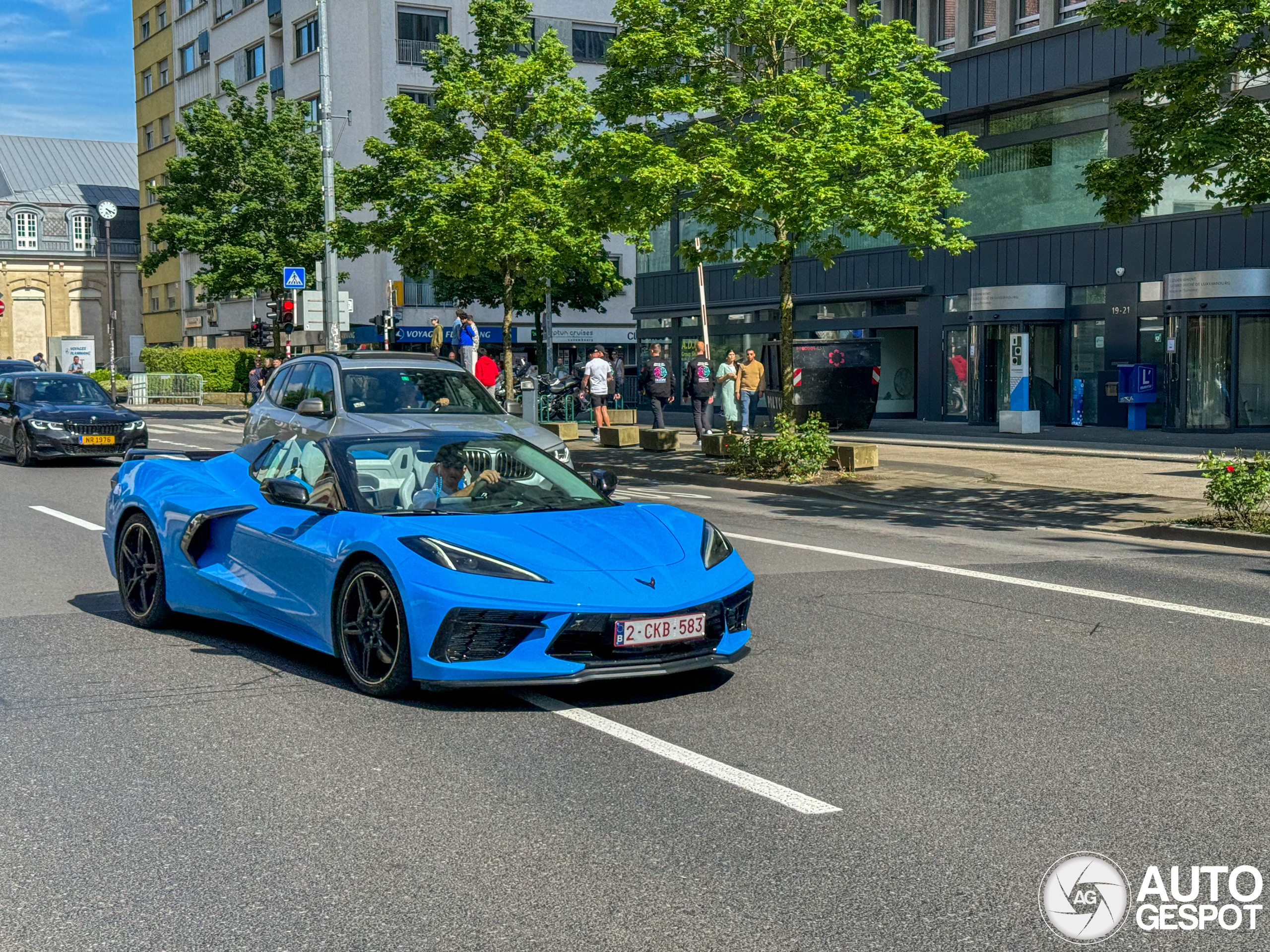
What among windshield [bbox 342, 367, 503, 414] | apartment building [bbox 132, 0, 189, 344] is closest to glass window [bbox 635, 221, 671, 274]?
windshield [bbox 342, 367, 503, 414]

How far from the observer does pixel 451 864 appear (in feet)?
14.4

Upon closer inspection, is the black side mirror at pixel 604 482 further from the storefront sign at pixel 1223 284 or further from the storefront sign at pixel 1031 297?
the storefront sign at pixel 1031 297

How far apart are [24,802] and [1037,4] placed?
30.9 metres

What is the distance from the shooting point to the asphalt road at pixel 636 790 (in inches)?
156

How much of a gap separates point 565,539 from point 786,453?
1332 cm

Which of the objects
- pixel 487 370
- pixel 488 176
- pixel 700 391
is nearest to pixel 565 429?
pixel 487 370

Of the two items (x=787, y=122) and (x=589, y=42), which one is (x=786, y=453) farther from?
(x=589, y=42)

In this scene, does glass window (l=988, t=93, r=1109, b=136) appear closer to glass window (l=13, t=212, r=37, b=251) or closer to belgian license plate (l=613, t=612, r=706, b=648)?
belgian license plate (l=613, t=612, r=706, b=648)

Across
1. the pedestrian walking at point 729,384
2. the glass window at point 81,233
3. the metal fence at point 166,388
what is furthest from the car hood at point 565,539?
the glass window at point 81,233

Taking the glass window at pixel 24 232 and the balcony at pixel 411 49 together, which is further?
the glass window at pixel 24 232

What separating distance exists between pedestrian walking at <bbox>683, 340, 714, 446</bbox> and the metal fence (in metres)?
35.6

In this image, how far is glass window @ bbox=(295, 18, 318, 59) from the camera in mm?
63656

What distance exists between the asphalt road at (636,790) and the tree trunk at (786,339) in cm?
1150

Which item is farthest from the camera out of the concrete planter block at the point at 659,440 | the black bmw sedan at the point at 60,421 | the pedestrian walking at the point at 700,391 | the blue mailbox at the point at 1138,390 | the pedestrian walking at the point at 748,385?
the blue mailbox at the point at 1138,390
